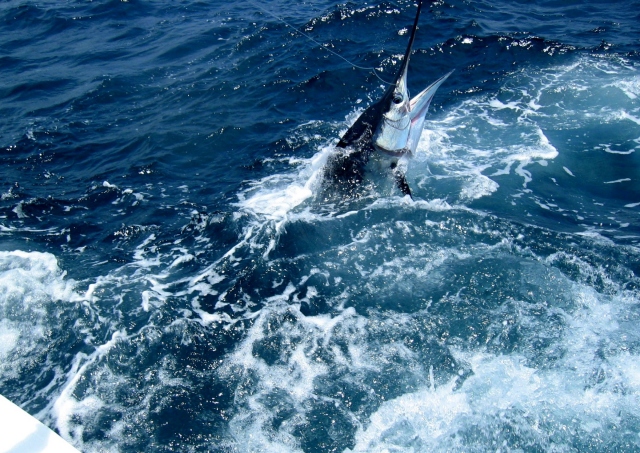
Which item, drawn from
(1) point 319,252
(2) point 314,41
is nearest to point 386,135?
(1) point 319,252

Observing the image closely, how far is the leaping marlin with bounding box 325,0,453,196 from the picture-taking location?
25.6 feet

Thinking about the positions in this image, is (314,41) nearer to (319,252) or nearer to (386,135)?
(386,135)

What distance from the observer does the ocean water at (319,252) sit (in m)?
4.82

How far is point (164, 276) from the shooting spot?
22.1 feet

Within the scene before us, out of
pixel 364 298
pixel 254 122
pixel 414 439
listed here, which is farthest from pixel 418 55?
pixel 414 439

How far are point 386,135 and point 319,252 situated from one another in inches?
97.9

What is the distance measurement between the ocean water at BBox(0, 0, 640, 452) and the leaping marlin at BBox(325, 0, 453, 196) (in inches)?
19.8

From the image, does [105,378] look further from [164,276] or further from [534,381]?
[534,381]

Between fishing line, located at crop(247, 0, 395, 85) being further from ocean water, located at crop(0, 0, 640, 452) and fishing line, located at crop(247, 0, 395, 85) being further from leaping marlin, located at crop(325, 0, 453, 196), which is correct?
leaping marlin, located at crop(325, 0, 453, 196)

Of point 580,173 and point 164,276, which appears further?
point 580,173

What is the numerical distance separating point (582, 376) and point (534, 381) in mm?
519

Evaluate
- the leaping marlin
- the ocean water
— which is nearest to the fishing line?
the ocean water

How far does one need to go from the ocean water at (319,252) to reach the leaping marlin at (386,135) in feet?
1.65

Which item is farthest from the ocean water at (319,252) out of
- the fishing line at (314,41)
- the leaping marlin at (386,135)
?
the leaping marlin at (386,135)
